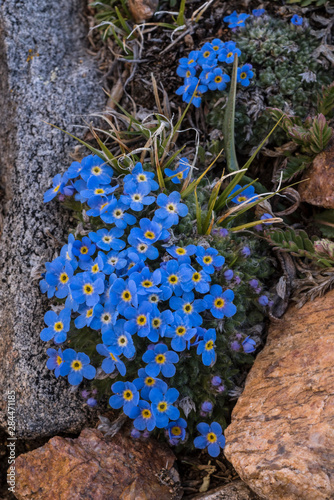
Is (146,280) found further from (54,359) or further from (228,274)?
(54,359)

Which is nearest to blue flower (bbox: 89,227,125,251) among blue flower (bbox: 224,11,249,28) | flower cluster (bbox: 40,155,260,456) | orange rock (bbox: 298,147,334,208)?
flower cluster (bbox: 40,155,260,456)

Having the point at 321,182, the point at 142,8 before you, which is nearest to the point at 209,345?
the point at 321,182

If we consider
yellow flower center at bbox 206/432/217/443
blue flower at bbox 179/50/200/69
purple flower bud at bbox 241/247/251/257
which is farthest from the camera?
blue flower at bbox 179/50/200/69

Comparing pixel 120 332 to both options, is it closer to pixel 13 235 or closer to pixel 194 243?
pixel 194 243

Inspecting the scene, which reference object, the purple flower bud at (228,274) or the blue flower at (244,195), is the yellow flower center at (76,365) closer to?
the purple flower bud at (228,274)

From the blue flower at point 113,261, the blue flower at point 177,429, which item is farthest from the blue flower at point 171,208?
the blue flower at point 177,429

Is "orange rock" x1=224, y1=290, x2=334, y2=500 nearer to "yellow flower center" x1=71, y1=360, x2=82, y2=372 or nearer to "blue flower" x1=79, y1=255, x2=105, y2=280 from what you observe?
"yellow flower center" x1=71, y1=360, x2=82, y2=372
